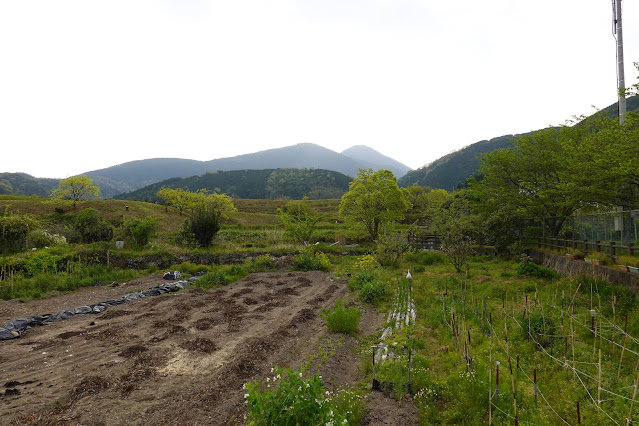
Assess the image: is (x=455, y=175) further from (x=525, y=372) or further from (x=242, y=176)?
(x=525, y=372)

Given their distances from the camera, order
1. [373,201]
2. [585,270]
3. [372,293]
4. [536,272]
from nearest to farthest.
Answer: [372,293] → [585,270] → [536,272] → [373,201]

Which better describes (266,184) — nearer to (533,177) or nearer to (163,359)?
(533,177)

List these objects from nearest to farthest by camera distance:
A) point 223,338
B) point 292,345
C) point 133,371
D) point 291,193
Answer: point 133,371, point 292,345, point 223,338, point 291,193

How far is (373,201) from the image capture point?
26375mm

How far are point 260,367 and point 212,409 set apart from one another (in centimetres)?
155

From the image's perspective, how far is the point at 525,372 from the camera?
20.2ft

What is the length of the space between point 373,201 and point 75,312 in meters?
20.8

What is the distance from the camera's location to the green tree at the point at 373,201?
26.6 metres

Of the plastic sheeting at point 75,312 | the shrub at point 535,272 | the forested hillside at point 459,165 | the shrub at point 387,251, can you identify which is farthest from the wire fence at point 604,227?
the forested hillside at point 459,165

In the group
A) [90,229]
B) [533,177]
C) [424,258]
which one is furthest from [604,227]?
[90,229]

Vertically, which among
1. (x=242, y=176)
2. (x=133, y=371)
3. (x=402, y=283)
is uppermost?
(x=242, y=176)

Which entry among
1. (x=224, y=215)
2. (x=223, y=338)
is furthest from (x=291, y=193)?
(x=223, y=338)

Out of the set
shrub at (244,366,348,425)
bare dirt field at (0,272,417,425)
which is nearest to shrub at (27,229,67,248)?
bare dirt field at (0,272,417,425)

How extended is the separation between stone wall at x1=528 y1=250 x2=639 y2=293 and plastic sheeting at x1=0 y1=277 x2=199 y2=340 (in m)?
16.2
